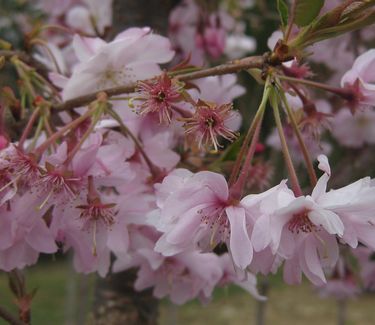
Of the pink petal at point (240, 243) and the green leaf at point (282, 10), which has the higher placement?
the green leaf at point (282, 10)

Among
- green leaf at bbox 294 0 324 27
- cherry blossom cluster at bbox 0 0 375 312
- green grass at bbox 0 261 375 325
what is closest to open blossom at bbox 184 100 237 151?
cherry blossom cluster at bbox 0 0 375 312

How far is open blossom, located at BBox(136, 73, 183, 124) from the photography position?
68 cm

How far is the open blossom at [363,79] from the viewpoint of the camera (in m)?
0.76

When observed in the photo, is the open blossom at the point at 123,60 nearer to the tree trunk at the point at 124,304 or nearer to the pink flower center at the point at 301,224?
the pink flower center at the point at 301,224

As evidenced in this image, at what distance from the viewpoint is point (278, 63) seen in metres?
0.69

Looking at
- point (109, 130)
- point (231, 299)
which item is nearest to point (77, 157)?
point (109, 130)

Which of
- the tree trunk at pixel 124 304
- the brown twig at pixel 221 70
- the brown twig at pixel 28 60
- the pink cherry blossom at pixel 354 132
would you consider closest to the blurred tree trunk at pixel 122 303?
the tree trunk at pixel 124 304

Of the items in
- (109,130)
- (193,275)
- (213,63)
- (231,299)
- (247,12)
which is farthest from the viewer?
(231,299)

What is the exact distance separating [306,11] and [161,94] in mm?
164

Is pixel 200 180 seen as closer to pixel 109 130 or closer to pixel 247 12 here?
pixel 109 130

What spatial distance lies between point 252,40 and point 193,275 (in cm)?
166

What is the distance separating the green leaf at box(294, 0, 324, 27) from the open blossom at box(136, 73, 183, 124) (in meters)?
0.13

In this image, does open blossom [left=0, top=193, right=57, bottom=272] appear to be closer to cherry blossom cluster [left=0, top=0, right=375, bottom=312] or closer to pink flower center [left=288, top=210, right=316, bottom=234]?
cherry blossom cluster [left=0, top=0, right=375, bottom=312]

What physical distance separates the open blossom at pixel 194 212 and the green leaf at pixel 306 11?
0.18 m
